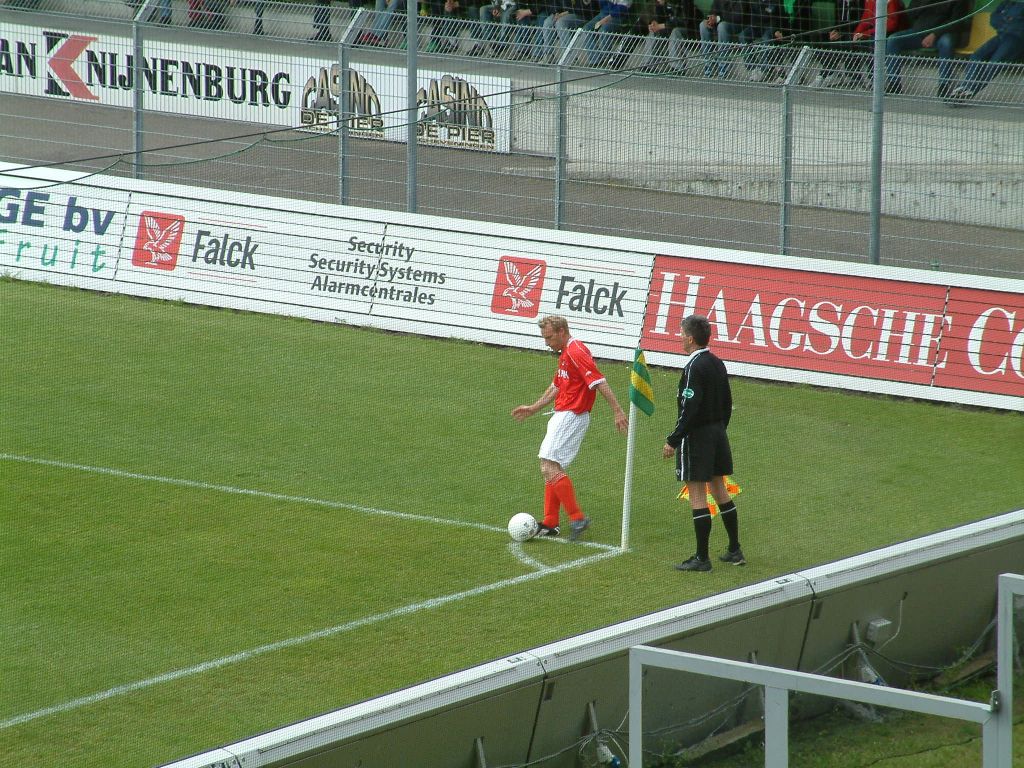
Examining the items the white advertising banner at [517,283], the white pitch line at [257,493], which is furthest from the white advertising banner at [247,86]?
the white pitch line at [257,493]

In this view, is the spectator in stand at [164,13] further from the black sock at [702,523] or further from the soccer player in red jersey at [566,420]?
the black sock at [702,523]

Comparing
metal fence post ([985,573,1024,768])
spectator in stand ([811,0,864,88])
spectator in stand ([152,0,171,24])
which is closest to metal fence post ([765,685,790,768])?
metal fence post ([985,573,1024,768])

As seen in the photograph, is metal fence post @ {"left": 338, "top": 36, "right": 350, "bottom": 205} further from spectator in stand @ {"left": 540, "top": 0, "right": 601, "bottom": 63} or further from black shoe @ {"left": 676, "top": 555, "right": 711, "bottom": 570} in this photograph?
black shoe @ {"left": 676, "top": 555, "right": 711, "bottom": 570}

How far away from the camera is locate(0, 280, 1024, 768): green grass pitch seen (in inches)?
313

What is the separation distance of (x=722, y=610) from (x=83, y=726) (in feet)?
11.1

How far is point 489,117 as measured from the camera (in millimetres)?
17812

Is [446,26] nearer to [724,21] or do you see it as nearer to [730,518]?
[724,21]

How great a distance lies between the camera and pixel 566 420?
1009 centimetres

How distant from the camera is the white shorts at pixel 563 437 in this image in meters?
9.98

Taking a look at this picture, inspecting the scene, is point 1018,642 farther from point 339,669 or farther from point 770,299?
point 770,299

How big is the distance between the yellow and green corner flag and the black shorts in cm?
50

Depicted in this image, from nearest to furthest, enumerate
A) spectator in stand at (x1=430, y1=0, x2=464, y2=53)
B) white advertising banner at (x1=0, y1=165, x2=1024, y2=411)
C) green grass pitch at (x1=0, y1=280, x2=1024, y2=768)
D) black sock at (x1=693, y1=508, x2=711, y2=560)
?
green grass pitch at (x1=0, y1=280, x2=1024, y2=768)
black sock at (x1=693, y1=508, x2=711, y2=560)
white advertising banner at (x1=0, y1=165, x2=1024, y2=411)
spectator in stand at (x1=430, y1=0, x2=464, y2=53)

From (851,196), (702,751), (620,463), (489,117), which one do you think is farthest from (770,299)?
(702,751)

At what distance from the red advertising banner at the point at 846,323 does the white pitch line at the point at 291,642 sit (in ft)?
16.5
